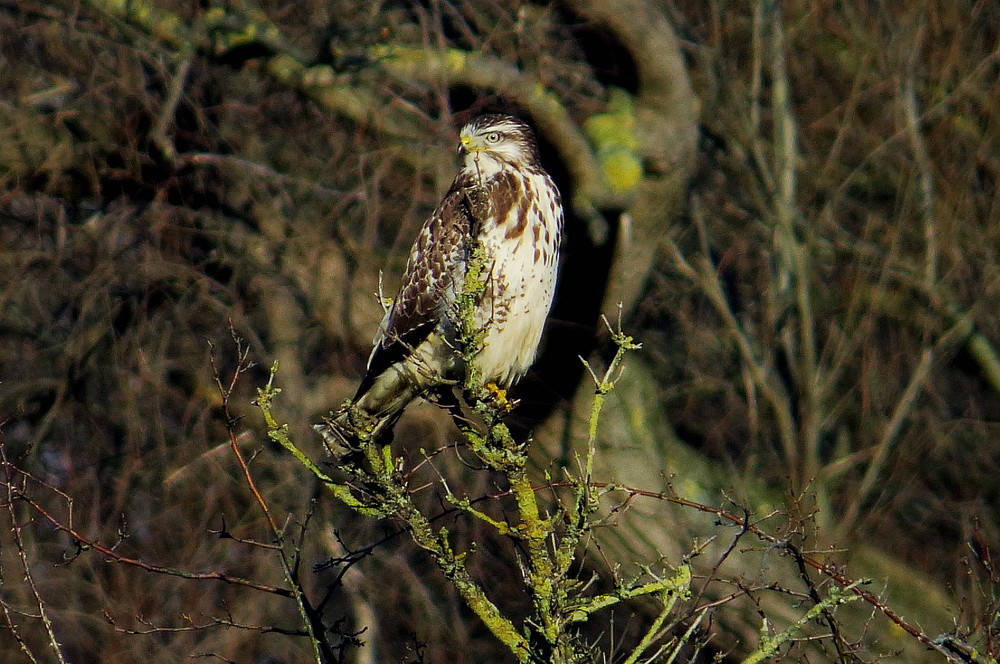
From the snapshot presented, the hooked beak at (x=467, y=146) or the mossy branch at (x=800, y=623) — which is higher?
the hooked beak at (x=467, y=146)

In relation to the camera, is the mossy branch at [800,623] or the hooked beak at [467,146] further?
the hooked beak at [467,146]

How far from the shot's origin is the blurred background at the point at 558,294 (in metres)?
6.41

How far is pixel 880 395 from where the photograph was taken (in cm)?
895

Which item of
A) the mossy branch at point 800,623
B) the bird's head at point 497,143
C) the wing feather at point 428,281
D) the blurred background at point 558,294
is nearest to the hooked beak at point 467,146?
the bird's head at point 497,143

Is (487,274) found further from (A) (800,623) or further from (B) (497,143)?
(A) (800,623)

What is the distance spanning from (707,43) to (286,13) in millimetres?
2959

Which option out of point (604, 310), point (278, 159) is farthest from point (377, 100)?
point (604, 310)

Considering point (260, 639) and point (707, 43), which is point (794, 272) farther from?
point (260, 639)

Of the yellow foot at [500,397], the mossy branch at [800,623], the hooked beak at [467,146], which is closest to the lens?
the mossy branch at [800,623]

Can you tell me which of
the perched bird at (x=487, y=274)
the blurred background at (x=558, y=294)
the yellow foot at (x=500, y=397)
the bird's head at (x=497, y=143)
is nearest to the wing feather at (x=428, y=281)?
the perched bird at (x=487, y=274)

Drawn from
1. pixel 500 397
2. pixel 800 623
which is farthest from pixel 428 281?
pixel 800 623

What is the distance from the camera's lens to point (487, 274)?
460cm

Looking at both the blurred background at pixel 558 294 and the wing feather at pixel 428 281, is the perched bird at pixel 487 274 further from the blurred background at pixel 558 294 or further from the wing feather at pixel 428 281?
the blurred background at pixel 558 294

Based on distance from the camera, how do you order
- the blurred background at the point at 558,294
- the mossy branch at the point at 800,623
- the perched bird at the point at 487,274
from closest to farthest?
1. the mossy branch at the point at 800,623
2. the perched bird at the point at 487,274
3. the blurred background at the point at 558,294
